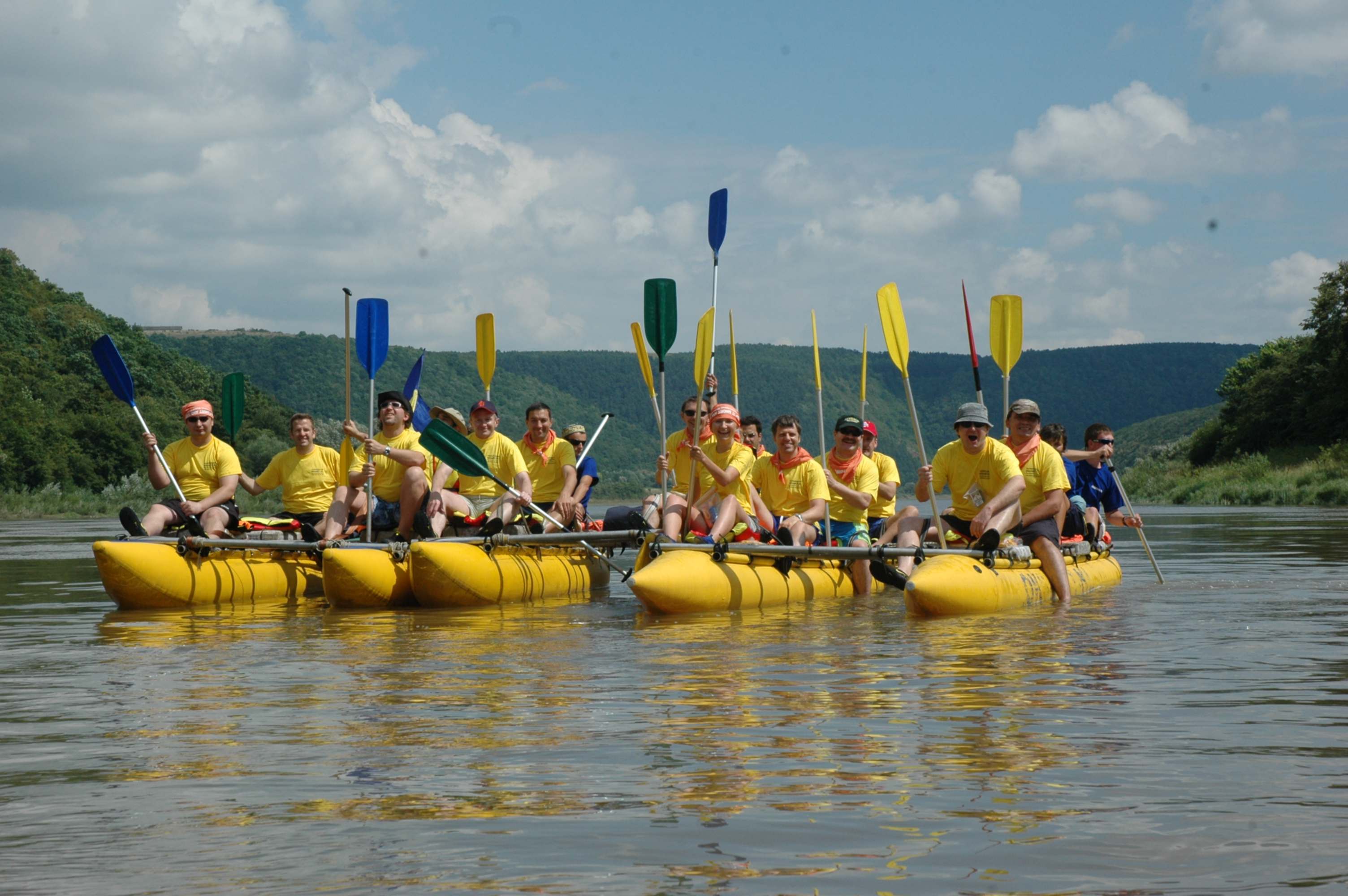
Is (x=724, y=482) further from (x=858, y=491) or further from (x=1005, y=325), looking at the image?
(x=1005, y=325)

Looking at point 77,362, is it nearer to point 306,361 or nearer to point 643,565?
point 643,565

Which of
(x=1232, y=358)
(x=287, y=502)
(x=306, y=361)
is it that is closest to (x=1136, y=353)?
(x=1232, y=358)

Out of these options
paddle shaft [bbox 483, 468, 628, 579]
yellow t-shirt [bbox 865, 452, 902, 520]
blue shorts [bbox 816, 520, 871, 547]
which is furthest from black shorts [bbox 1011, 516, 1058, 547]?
paddle shaft [bbox 483, 468, 628, 579]

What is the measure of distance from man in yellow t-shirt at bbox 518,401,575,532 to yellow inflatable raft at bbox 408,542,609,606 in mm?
588

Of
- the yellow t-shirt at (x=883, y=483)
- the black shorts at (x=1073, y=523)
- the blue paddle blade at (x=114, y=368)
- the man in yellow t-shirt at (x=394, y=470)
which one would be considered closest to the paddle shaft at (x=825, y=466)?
the yellow t-shirt at (x=883, y=483)

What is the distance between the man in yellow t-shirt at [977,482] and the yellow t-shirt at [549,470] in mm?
3552

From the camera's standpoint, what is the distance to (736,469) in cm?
1162

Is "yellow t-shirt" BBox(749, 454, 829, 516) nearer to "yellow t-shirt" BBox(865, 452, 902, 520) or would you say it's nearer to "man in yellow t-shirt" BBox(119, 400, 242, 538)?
"yellow t-shirt" BBox(865, 452, 902, 520)

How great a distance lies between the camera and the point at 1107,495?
13.5 metres

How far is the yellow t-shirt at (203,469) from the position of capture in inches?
498

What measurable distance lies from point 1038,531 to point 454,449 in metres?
4.61

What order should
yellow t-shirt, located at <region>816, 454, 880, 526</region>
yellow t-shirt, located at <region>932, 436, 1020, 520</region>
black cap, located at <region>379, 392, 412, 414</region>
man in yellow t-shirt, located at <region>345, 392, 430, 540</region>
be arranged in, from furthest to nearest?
black cap, located at <region>379, 392, 412, 414</region>, yellow t-shirt, located at <region>816, 454, 880, 526</region>, man in yellow t-shirt, located at <region>345, 392, 430, 540</region>, yellow t-shirt, located at <region>932, 436, 1020, 520</region>

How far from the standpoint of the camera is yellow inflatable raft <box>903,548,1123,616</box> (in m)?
10.1

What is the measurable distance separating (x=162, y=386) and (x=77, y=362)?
11.8 feet
